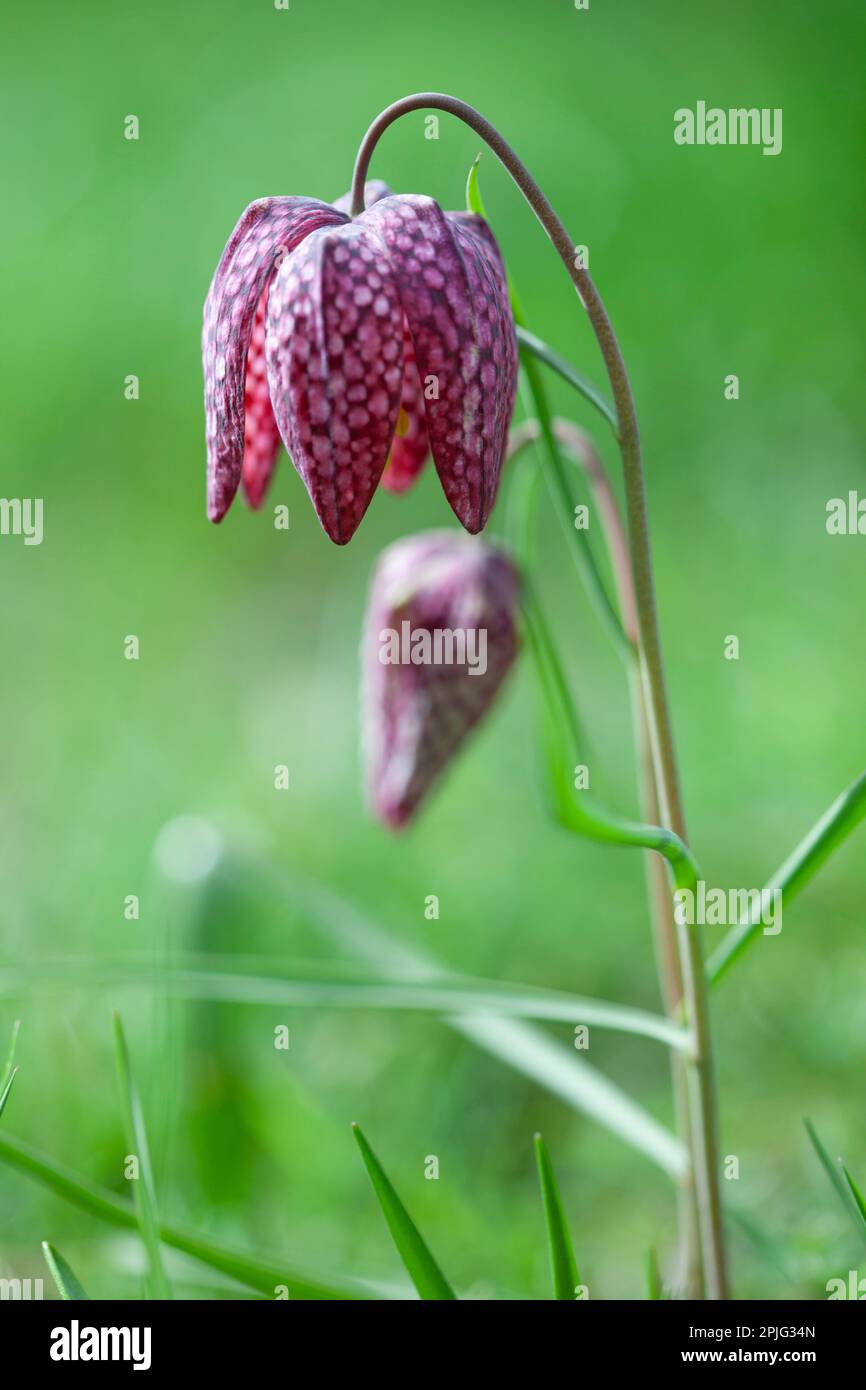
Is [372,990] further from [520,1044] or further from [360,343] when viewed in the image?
[360,343]

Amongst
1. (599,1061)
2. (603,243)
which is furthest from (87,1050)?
(603,243)

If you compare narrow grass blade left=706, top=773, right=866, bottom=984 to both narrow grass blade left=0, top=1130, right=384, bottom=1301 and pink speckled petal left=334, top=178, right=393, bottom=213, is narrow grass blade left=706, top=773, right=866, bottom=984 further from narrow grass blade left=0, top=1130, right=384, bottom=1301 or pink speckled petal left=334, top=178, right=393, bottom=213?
pink speckled petal left=334, top=178, right=393, bottom=213


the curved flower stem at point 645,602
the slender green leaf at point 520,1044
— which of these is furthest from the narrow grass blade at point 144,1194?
the curved flower stem at point 645,602

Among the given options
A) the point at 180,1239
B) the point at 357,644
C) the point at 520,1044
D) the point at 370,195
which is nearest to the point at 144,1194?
the point at 180,1239

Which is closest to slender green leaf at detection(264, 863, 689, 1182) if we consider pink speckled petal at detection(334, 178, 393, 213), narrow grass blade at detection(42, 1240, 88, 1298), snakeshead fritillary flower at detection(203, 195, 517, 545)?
narrow grass blade at detection(42, 1240, 88, 1298)

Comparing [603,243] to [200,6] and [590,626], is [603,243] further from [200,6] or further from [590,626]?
[200,6]

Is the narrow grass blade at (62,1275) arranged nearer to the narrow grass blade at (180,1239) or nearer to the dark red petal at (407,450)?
the narrow grass blade at (180,1239)
